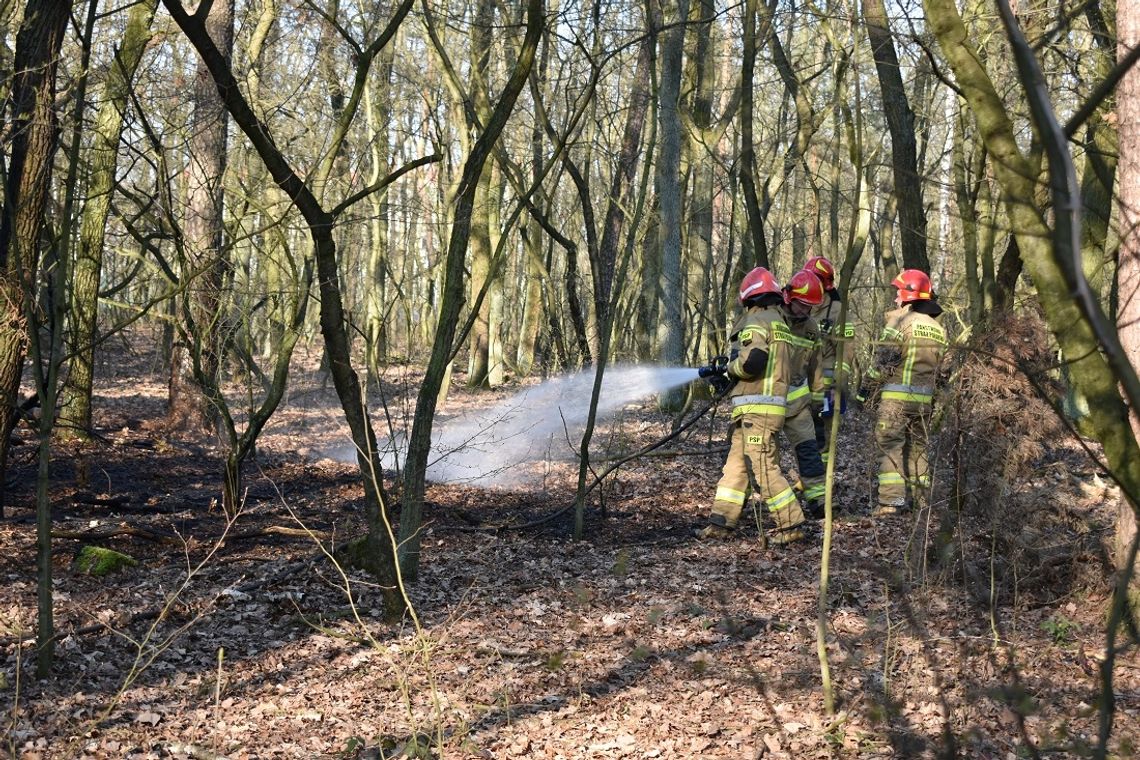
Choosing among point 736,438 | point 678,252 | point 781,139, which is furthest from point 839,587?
point 781,139

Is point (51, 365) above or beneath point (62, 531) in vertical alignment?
above

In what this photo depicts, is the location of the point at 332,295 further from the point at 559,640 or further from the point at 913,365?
the point at 913,365

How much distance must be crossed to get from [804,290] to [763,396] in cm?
108

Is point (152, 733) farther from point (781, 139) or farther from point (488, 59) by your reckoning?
point (488, 59)

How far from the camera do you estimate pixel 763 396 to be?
8023mm

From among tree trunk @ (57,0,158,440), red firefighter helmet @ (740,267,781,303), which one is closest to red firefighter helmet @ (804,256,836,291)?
red firefighter helmet @ (740,267,781,303)

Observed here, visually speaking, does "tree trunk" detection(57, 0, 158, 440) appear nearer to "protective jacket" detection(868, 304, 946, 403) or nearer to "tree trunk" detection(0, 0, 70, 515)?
"tree trunk" detection(0, 0, 70, 515)

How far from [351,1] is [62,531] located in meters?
6.43

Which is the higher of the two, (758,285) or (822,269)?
(822,269)

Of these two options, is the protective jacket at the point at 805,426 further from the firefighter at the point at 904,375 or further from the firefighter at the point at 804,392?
the firefighter at the point at 904,375

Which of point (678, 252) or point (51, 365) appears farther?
point (678, 252)

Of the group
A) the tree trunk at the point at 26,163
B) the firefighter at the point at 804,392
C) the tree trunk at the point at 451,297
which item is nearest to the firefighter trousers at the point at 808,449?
the firefighter at the point at 804,392

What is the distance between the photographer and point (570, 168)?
27.8 ft

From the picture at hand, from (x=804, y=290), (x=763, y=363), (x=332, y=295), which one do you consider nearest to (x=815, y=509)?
(x=763, y=363)
